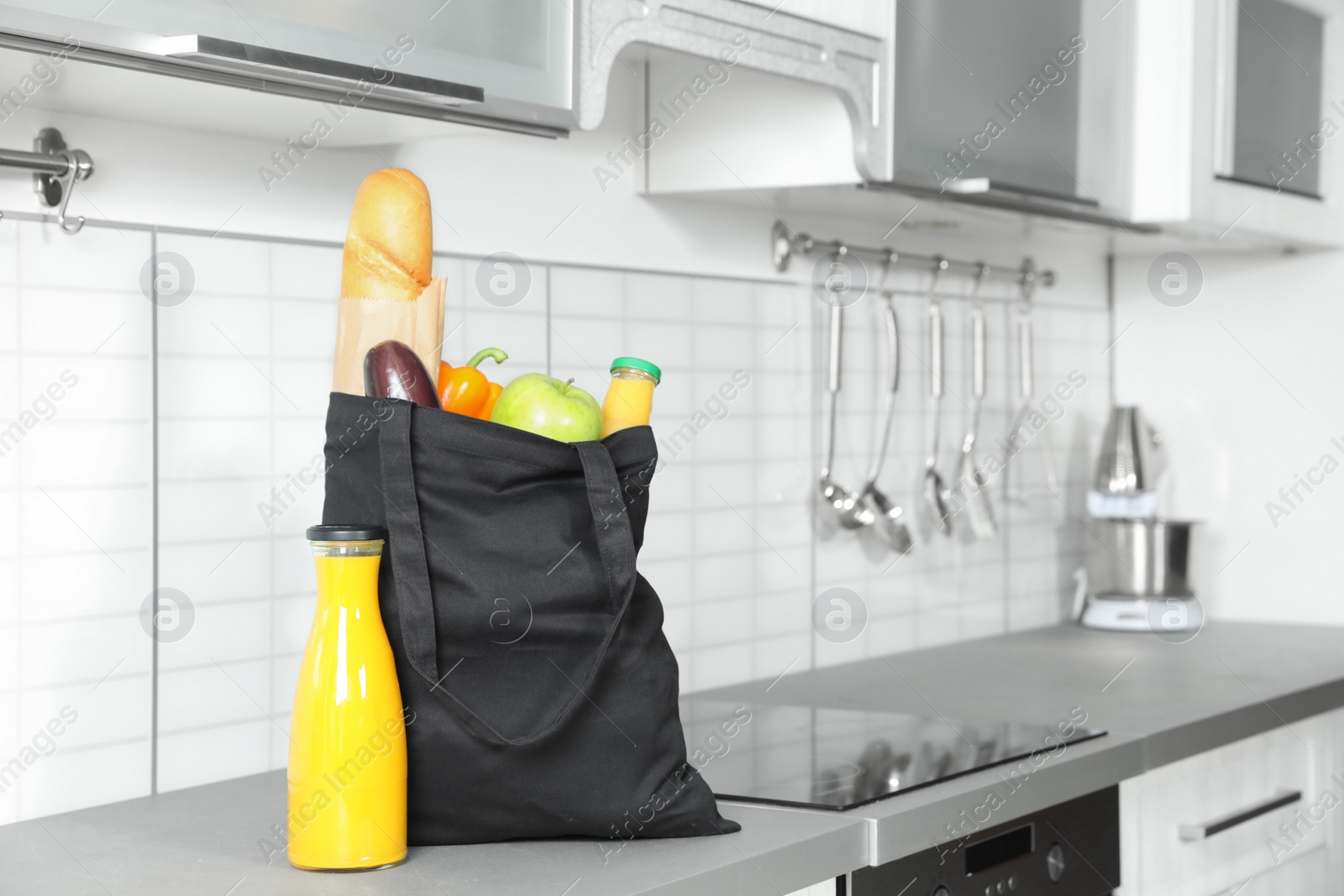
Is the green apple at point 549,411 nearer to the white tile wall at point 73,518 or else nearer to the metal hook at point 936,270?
the white tile wall at point 73,518

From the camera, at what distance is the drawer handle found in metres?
1.64

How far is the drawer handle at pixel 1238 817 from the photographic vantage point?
1.64 metres

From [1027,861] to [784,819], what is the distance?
32 cm

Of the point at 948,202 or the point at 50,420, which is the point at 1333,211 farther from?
the point at 50,420

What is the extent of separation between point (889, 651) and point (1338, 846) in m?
0.63

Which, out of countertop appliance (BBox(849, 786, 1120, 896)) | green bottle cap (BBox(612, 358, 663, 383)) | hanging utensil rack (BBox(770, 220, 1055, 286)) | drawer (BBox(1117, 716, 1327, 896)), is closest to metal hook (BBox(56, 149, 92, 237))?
green bottle cap (BBox(612, 358, 663, 383))

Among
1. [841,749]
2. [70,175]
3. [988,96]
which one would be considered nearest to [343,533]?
[70,175]

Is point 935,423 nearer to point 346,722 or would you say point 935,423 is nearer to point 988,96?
point 988,96

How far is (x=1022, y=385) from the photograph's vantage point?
237 cm

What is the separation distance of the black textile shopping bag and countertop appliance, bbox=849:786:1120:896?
0.26m

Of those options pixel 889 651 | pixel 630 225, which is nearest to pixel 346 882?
pixel 630 225

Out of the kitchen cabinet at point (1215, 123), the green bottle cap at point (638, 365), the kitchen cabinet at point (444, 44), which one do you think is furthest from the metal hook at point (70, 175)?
the kitchen cabinet at point (1215, 123)

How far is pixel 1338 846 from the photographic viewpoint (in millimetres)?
1951

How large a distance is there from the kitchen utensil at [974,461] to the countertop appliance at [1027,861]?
2.55ft
